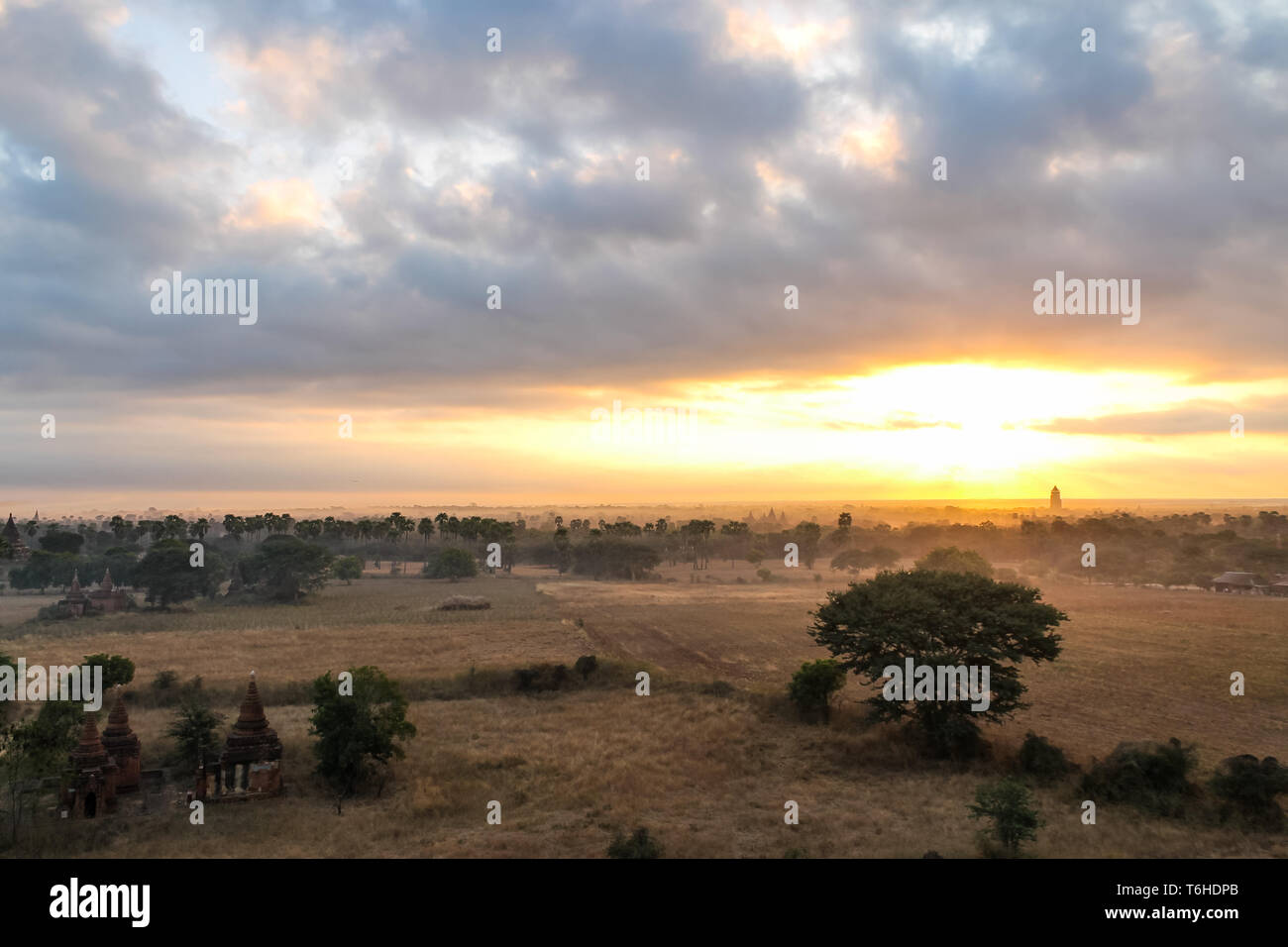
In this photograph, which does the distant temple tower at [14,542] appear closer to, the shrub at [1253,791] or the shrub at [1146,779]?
the shrub at [1146,779]

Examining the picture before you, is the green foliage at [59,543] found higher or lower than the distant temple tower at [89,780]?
higher

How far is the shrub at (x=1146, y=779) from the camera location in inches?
830

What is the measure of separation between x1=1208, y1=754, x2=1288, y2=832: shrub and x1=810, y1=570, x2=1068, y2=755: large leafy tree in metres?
6.24

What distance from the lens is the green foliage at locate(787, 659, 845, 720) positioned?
31.0 metres

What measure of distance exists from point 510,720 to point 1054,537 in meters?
115

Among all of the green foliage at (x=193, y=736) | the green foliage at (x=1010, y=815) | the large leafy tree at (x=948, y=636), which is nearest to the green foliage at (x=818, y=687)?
the large leafy tree at (x=948, y=636)

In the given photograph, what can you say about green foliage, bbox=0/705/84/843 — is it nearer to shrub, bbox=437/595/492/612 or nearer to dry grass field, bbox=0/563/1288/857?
dry grass field, bbox=0/563/1288/857

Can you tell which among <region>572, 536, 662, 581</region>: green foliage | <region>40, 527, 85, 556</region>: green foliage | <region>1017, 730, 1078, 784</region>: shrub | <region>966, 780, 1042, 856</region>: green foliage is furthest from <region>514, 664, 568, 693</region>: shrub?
<region>40, 527, 85, 556</region>: green foliage

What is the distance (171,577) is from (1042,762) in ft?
251

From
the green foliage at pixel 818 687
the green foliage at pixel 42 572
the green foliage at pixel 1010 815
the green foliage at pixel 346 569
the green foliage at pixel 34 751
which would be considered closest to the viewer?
the green foliage at pixel 1010 815

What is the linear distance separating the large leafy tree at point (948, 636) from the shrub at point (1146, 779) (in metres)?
3.84

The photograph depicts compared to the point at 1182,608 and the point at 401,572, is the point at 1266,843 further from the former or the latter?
the point at 401,572

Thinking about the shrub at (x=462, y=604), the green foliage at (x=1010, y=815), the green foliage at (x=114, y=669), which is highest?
the green foliage at (x=114, y=669)

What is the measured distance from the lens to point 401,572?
113 m
